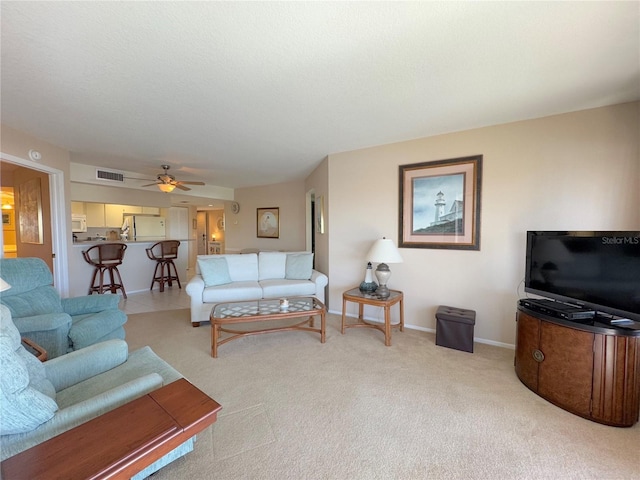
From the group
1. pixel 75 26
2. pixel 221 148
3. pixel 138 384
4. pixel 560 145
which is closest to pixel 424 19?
pixel 75 26

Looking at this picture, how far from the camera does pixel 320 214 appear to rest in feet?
14.3

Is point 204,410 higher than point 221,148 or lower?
lower

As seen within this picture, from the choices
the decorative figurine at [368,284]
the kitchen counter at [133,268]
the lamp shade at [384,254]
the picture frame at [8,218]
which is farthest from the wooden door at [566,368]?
the picture frame at [8,218]

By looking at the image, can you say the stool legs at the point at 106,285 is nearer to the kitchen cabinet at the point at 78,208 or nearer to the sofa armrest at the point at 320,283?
the kitchen cabinet at the point at 78,208

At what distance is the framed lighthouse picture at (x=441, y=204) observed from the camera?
9.34 feet

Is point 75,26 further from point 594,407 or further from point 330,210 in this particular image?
point 594,407

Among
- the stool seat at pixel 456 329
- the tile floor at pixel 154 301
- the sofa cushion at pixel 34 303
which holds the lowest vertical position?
the tile floor at pixel 154 301

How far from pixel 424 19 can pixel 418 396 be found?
7.91 feet

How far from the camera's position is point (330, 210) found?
3.79 m

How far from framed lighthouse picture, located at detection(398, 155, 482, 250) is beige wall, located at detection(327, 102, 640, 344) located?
85 mm

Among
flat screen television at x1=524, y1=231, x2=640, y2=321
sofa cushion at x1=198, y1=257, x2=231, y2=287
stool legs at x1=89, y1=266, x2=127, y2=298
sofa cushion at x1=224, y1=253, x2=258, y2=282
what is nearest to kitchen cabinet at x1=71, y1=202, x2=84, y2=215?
stool legs at x1=89, y1=266, x2=127, y2=298

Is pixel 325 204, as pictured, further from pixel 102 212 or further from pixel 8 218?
pixel 8 218

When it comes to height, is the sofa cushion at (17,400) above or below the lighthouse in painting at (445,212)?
below

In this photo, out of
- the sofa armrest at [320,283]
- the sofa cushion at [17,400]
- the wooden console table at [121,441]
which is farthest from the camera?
the sofa armrest at [320,283]
